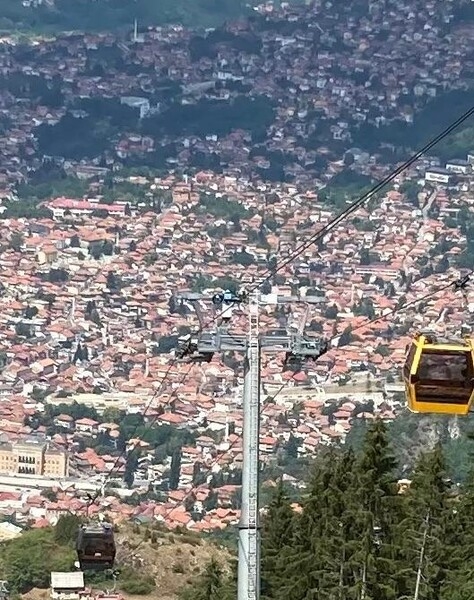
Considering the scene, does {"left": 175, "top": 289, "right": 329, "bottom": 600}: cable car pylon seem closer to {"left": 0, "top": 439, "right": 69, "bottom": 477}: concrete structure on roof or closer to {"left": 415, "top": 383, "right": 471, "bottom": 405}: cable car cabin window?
{"left": 415, "top": 383, "right": 471, "bottom": 405}: cable car cabin window

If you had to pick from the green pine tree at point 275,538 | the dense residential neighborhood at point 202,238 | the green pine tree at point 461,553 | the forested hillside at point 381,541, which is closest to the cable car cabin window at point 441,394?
the dense residential neighborhood at point 202,238

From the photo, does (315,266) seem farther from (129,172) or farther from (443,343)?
(443,343)

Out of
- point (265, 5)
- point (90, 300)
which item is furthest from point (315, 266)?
point (265, 5)

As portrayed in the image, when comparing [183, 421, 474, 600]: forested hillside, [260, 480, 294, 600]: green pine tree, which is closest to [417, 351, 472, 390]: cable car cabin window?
[183, 421, 474, 600]: forested hillside

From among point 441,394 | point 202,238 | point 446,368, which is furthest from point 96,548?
point 202,238

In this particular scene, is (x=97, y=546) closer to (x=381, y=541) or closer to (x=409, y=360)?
(x=381, y=541)
